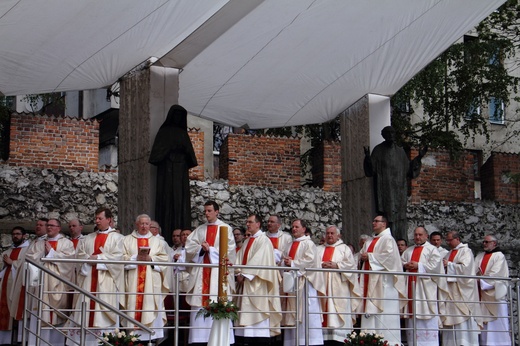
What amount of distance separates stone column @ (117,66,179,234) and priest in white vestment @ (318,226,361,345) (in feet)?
9.27

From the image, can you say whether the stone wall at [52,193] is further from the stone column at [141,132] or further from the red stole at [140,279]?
the red stole at [140,279]

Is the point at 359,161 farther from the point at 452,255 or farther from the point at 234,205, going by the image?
the point at 234,205

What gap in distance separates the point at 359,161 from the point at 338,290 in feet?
12.4

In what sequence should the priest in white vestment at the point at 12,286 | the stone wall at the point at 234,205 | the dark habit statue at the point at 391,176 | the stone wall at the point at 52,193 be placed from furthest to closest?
1. the stone wall at the point at 234,205
2. the stone wall at the point at 52,193
3. the dark habit statue at the point at 391,176
4. the priest in white vestment at the point at 12,286

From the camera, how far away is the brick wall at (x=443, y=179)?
2011 centimetres

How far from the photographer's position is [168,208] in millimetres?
13641

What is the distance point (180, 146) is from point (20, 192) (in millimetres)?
3845

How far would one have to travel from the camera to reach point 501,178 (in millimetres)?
20641

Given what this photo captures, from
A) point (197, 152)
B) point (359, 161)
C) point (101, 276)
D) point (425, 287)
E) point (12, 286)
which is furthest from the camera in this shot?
point (197, 152)

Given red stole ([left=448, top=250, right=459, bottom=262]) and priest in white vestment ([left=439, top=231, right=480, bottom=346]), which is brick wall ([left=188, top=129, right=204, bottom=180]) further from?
priest in white vestment ([left=439, top=231, right=480, bottom=346])

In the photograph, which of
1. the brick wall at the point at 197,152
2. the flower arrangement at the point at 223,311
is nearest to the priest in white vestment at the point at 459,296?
the flower arrangement at the point at 223,311

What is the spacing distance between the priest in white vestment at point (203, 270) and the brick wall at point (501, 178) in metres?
10.1

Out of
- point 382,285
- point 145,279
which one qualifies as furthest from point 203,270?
point 382,285

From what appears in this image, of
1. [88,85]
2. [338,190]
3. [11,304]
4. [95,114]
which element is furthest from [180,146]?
[95,114]
